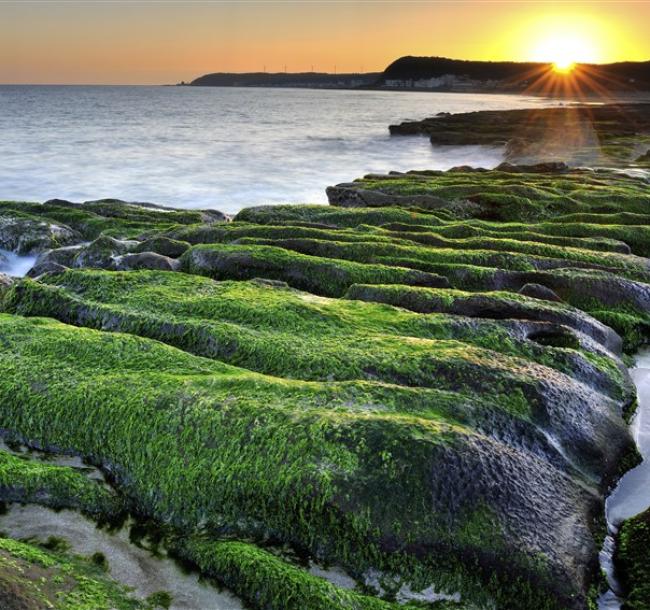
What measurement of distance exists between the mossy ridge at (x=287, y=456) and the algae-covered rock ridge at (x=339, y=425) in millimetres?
19

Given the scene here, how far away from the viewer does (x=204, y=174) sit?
1647 inches

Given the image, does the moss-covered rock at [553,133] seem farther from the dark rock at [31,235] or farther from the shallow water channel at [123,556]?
the shallow water channel at [123,556]

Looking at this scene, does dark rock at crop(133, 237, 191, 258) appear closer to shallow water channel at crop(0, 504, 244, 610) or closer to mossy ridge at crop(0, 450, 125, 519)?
mossy ridge at crop(0, 450, 125, 519)

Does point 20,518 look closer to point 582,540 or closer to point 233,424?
point 233,424

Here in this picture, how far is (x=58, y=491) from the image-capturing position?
5.07m

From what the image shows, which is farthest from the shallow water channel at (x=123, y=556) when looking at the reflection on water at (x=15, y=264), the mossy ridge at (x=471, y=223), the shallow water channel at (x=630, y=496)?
the reflection on water at (x=15, y=264)

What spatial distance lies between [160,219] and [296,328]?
548 inches

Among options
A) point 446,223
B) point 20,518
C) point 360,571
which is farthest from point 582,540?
point 446,223

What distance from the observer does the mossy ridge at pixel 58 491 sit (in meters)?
Answer: 5.02

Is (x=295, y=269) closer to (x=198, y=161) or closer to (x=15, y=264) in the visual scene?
(x=15, y=264)

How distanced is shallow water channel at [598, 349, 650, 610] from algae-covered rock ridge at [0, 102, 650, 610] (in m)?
0.13

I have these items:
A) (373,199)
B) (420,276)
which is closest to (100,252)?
(420,276)

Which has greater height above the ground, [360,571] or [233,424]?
[233,424]

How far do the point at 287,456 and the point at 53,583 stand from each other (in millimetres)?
1950
